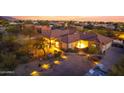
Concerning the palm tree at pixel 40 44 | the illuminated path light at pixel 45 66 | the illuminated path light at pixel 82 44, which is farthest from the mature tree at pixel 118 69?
the palm tree at pixel 40 44

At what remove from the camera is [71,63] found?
385 cm

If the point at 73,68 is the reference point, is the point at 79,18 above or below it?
above

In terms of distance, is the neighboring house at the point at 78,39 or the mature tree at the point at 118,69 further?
the neighboring house at the point at 78,39

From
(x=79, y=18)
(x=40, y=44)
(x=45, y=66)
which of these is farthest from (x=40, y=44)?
(x=79, y=18)

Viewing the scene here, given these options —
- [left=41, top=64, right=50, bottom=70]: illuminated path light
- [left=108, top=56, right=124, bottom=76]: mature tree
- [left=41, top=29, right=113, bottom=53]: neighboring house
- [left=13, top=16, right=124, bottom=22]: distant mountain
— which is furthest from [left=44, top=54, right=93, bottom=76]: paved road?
[left=13, top=16, right=124, bottom=22]: distant mountain

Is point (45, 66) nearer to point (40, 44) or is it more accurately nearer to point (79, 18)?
point (40, 44)

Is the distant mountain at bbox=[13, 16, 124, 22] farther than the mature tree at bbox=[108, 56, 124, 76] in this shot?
Yes

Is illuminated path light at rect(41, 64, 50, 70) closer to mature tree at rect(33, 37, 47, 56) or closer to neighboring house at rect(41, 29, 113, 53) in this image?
mature tree at rect(33, 37, 47, 56)

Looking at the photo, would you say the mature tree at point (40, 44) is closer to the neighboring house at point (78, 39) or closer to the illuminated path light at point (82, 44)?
the neighboring house at point (78, 39)
